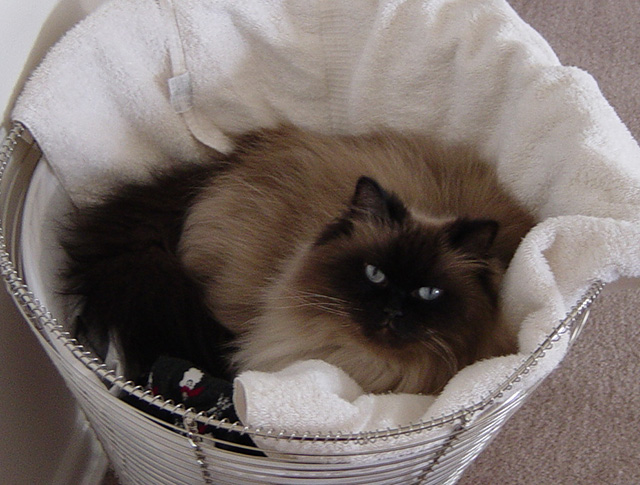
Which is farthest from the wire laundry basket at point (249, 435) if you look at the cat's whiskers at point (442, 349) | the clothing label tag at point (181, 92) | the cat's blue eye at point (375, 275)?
the clothing label tag at point (181, 92)

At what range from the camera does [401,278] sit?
1.01 meters

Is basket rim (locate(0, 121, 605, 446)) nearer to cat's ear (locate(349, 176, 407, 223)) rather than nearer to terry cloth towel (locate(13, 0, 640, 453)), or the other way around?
terry cloth towel (locate(13, 0, 640, 453))

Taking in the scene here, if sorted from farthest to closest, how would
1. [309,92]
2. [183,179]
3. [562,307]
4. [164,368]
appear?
[309,92] < [183,179] < [164,368] < [562,307]

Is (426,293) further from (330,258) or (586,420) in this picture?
(586,420)

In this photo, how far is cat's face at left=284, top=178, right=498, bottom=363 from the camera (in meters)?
1.01

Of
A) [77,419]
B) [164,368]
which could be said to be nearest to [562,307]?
[164,368]

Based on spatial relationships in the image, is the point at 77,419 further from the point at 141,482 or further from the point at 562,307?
the point at 562,307

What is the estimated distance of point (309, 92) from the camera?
5.01 ft

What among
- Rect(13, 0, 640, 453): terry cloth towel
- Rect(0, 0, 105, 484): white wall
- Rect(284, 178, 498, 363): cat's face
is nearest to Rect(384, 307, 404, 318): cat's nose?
Rect(284, 178, 498, 363): cat's face

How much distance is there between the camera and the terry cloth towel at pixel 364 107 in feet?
3.08

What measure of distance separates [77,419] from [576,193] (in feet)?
3.70

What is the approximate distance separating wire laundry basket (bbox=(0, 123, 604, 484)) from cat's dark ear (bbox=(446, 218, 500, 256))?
17cm

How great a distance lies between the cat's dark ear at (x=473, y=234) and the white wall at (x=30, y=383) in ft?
2.50

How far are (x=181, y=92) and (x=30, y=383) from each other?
68cm
